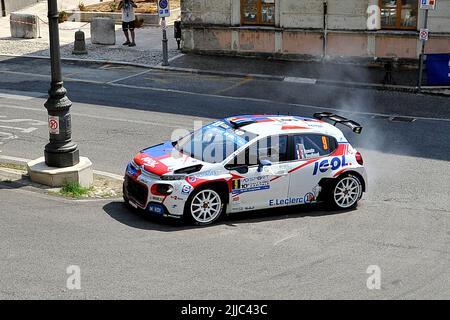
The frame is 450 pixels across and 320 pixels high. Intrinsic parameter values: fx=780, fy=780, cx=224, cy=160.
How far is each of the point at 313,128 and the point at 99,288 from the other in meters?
5.51

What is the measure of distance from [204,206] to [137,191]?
1147 millimetres

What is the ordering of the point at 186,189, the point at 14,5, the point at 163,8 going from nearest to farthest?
1. the point at 186,189
2. the point at 163,8
3. the point at 14,5

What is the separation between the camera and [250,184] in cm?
1279

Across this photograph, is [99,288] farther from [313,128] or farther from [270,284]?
[313,128]

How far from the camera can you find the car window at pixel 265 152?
42.1 feet

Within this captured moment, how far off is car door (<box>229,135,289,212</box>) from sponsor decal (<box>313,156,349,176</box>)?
2.00 feet

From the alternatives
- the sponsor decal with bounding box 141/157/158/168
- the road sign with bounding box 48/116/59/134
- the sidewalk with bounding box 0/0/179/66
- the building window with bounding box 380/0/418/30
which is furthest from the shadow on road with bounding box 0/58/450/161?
the sponsor decal with bounding box 141/157/158/168

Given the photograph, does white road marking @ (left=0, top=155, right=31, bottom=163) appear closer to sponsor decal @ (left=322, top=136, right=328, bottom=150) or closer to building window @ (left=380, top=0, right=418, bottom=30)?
sponsor decal @ (left=322, top=136, right=328, bottom=150)

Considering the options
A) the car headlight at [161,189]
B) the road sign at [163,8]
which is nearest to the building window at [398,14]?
the road sign at [163,8]

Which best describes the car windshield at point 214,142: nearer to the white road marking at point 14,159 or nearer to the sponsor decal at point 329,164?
the sponsor decal at point 329,164

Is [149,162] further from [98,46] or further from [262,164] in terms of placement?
[98,46]

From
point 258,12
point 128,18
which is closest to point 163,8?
point 258,12

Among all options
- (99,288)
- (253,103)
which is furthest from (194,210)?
(253,103)

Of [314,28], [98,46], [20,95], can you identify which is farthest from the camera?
[98,46]
